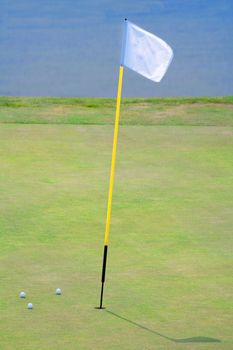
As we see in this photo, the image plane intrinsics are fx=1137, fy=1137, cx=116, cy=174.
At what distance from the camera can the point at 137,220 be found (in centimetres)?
1024

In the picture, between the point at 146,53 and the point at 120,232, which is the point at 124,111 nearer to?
the point at 120,232

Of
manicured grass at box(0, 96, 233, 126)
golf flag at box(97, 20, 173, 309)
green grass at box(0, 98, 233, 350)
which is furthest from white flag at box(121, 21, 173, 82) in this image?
manicured grass at box(0, 96, 233, 126)

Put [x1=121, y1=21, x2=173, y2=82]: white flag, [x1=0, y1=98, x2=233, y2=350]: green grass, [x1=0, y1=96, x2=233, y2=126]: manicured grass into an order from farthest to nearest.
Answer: [x1=0, y1=96, x2=233, y2=126]: manicured grass → [x1=121, y1=21, x2=173, y2=82]: white flag → [x1=0, y1=98, x2=233, y2=350]: green grass

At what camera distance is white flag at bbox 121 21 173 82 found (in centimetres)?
746

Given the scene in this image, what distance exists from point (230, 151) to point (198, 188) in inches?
78.6

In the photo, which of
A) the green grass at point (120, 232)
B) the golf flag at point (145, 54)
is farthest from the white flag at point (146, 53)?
the green grass at point (120, 232)

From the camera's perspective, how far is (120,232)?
9820 millimetres

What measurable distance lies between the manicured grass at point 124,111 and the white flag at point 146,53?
752 cm

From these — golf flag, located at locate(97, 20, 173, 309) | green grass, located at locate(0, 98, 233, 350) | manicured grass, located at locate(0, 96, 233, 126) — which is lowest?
green grass, located at locate(0, 98, 233, 350)

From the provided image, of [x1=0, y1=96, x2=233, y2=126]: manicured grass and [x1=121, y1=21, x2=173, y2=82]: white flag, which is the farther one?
[x1=0, y1=96, x2=233, y2=126]: manicured grass

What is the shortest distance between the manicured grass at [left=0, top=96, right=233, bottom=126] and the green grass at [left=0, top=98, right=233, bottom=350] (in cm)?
5

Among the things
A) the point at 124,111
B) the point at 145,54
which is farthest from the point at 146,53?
the point at 124,111

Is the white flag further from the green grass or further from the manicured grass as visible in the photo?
the manicured grass

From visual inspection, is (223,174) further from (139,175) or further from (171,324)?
(171,324)
